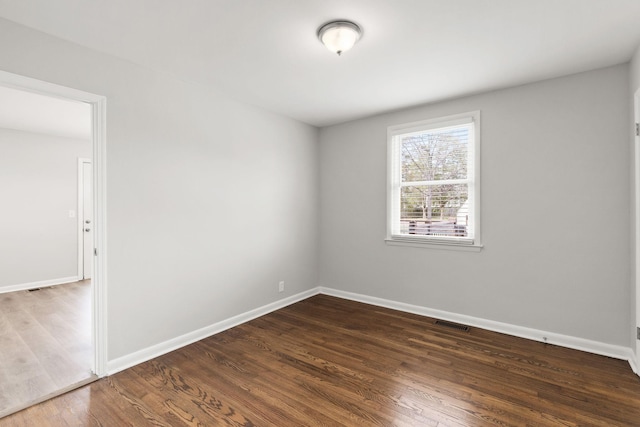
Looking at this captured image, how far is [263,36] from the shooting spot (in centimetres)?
226

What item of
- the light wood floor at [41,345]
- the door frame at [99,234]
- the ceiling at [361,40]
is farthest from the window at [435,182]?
the light wood floor at [41,345]

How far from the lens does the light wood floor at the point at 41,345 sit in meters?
2.28

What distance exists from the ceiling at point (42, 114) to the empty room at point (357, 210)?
0.22 m

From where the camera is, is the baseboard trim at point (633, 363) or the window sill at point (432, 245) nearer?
the baseboard trim at point (633, 363)

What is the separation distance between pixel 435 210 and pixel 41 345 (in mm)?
4309

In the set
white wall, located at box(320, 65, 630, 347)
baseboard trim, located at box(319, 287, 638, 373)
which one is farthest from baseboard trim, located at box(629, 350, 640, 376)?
white wall, located at box(320, 65, 630, 347)

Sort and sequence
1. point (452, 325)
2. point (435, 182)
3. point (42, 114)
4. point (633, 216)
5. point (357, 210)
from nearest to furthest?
point (633, 216) → point (452, 325) → point (435, 182) → point (42, 114) → point (357, 210)

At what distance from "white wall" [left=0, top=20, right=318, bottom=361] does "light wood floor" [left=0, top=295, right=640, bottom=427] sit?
0.49 meters

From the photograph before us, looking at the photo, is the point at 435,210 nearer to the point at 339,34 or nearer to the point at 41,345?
the point at 339,34

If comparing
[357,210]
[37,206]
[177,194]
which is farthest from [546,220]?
[37,206]

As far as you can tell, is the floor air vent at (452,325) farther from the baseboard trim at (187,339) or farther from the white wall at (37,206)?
the white wall at (37,206)

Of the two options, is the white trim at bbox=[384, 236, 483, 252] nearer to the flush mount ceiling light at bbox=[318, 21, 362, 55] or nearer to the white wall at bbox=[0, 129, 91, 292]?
the flush mount ceiling light at bbox=[318, 21, 362, 55]

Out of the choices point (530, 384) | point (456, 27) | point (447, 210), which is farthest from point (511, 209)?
point (456, 27)

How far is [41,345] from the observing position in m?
2.97
